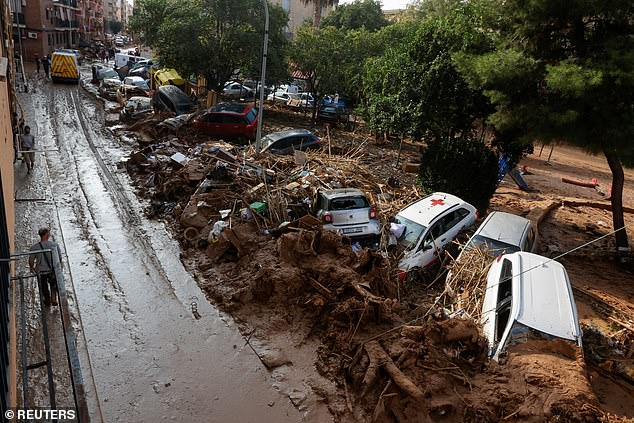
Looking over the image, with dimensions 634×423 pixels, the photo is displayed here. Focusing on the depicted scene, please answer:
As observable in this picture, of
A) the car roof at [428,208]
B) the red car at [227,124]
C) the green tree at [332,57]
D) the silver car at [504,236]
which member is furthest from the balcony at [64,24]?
the silver car at [504,236]

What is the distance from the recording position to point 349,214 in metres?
11.3

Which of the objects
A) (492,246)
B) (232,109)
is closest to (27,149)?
(232,109)

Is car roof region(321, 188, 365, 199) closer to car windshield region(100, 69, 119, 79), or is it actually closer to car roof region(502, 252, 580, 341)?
car roof region(502, 252, 580, 341)

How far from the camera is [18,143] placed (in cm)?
1602

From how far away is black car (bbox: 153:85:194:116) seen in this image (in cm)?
2422

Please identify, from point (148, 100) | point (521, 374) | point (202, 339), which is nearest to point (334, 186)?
point (202, 339)

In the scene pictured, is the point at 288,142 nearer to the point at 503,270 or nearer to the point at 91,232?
the point at 91,232

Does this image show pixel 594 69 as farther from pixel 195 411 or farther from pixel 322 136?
pixel 322 136

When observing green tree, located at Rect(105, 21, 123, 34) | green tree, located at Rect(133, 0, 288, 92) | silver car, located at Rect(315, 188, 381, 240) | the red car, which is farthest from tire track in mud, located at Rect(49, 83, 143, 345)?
green tree, located at Rect(105, 21, 123, 34)

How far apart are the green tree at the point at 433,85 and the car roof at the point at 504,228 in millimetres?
5050

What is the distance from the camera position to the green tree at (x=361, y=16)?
149 ft

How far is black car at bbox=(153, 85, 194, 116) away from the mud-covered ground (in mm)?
12273

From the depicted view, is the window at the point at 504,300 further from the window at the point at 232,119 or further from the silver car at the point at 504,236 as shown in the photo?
the window at the point at 232,119

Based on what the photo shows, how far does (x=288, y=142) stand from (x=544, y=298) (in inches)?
480
